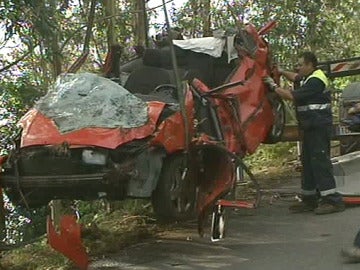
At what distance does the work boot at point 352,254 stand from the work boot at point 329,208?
230 centimetres

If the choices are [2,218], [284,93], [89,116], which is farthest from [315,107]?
[2,218]

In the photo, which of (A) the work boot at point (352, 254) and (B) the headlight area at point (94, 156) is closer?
(A) the work boot at point (352, 254)

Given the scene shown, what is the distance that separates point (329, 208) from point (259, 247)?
1683 mm

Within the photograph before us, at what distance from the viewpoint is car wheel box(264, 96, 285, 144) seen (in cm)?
880

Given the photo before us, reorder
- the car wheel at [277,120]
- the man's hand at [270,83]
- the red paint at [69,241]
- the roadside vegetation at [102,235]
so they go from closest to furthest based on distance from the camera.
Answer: the red paint at [69,241]
the roadside vegetation at [102,235]
the man's hand at [270,83]
the car wheel at [277,120]

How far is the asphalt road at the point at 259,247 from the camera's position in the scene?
6312mm

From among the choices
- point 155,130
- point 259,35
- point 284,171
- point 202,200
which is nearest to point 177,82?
point 155,130

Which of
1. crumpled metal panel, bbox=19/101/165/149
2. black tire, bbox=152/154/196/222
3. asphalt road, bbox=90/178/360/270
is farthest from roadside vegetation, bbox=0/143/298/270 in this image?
crumpled metal panel, bbox=19/101/165/149

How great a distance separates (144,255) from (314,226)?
1973mm

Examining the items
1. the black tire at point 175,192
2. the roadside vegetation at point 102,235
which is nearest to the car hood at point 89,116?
the black tire at point 175,192

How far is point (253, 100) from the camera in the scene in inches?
324

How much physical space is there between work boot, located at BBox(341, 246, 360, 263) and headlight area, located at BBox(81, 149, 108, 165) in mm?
2163

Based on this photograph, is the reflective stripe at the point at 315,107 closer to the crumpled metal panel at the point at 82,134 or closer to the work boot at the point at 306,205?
the work boot at the point at 306,205

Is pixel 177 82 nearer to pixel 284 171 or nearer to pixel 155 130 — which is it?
pixel 155 130
